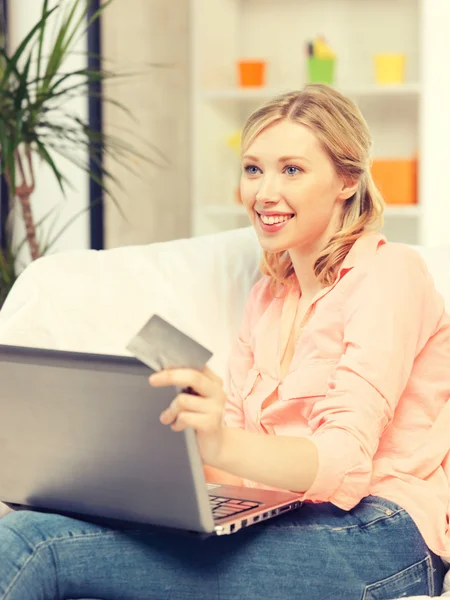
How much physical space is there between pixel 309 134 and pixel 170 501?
2.18ft

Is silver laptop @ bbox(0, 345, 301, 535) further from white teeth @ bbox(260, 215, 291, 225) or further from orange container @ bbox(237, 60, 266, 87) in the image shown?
orange container @ bbox(237, 60, 266, 87)

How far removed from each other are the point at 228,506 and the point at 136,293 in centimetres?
65

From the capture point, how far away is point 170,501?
1.13 m

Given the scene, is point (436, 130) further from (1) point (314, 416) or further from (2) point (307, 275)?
(1) point (314, 416)

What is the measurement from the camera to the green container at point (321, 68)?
3.54m

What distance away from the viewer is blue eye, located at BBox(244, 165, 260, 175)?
1.62 m

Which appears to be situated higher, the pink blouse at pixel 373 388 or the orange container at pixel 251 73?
the orange container at pixel 251 73

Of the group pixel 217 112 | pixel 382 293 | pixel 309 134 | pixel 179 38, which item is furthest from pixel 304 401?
pixel 179 38

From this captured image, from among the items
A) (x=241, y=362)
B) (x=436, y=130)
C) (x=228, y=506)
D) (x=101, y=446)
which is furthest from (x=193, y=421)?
(x=436, y=130)

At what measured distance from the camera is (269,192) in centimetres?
156

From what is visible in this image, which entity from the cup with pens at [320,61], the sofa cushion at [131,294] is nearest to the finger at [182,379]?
the sofa cushion at [131,294]

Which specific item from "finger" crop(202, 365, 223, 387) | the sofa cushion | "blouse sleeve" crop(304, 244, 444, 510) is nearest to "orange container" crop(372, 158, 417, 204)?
the sofa cushion

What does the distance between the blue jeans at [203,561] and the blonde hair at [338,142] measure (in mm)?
433

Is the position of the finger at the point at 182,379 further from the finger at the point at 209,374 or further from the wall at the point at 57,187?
the wall at the point at 57,187
